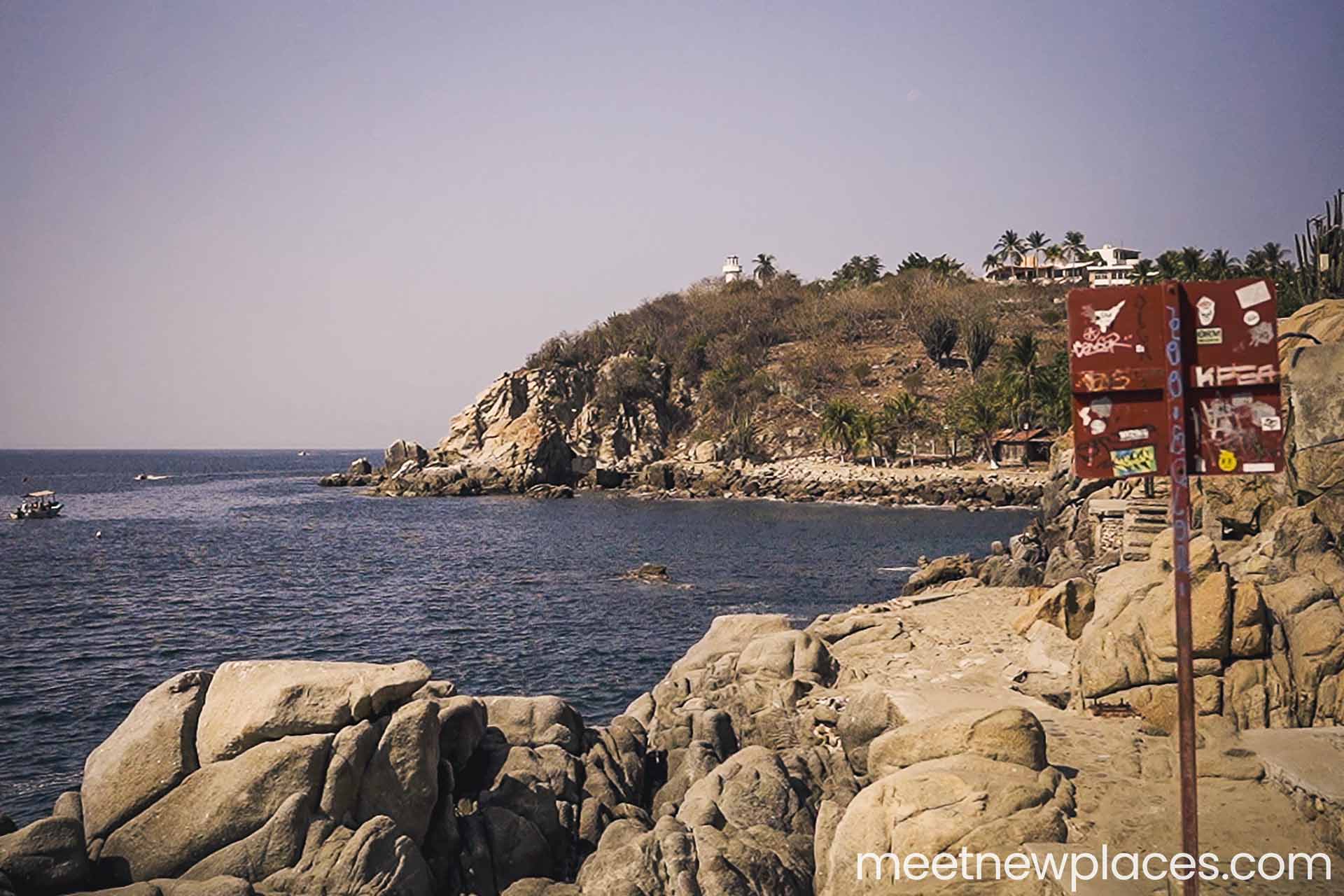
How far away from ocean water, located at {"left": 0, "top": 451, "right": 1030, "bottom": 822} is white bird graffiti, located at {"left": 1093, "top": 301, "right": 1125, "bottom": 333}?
17804 mm

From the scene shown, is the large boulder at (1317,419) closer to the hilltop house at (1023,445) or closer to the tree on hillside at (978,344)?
the hilltop house at (1023,445)

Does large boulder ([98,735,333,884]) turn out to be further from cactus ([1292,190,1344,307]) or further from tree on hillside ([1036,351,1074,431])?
tree on hillside ([1036,351,1074,431])

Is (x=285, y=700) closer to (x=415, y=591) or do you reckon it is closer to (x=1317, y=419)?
(x=1317, y=419)

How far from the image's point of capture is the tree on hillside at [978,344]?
102750mm

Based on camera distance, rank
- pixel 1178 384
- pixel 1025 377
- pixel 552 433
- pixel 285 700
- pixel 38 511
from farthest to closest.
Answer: pixel 552 433
pixel 1025 377
pixel 38 511
pixel 285 700
pixel 1178 384

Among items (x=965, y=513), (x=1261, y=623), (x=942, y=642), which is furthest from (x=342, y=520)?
(x=1261, y=623)

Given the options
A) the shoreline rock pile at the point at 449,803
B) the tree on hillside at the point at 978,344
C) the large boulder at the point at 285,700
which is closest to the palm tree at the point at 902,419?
the tree on hillside at the point at 978,344

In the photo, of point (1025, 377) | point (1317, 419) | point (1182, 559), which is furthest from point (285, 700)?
point (1025, 377)

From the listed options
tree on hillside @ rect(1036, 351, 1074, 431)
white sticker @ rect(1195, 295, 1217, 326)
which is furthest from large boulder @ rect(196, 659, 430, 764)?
tree on hillside @ rect(1036, 351, 1074, 431)

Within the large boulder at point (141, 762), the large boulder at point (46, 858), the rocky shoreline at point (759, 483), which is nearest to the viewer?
the large boulder at point (46, 858)

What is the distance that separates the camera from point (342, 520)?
72750 millimetres

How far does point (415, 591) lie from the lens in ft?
133

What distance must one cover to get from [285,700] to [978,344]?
324 ft

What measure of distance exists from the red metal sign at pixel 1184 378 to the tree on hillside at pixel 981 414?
7840 cm
